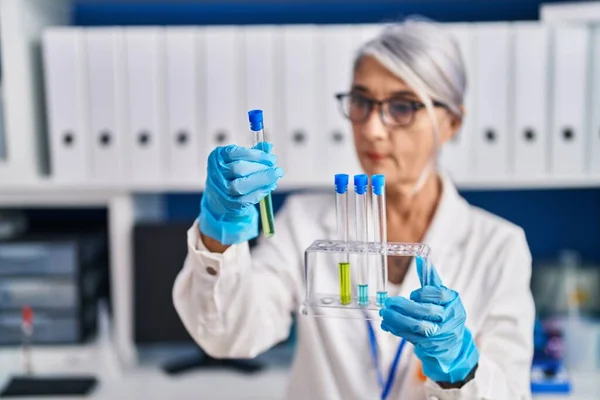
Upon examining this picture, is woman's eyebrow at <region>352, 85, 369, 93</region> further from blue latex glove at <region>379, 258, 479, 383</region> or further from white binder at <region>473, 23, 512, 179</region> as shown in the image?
white binder at <region>473, 23, 512, 179</region>

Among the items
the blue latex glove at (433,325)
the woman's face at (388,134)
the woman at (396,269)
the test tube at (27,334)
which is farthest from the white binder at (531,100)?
the test tube at (27,334)

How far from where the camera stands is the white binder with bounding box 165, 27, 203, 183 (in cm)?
154

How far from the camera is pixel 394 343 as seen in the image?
120 cm

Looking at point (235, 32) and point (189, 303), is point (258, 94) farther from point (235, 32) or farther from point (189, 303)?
point (189, 303)

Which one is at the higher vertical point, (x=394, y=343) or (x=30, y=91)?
(x=30, y=91)

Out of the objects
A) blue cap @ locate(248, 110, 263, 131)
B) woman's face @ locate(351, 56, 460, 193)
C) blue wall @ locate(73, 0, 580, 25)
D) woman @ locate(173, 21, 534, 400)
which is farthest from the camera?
blue wall @ locate(73, 0, 580, 25)

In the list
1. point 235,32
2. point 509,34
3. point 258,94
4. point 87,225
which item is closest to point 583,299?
point 509,34

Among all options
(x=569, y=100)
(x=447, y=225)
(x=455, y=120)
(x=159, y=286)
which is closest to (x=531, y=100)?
(x=569, y=100)

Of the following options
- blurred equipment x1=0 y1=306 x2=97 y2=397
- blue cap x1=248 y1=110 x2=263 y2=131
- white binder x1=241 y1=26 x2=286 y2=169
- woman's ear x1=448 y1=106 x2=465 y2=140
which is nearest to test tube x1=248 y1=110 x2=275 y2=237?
blue cap x1=248 y1=110 x2=263 y2=131

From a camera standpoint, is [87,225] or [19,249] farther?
[87,225]

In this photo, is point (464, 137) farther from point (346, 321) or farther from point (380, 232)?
point (380, 232)

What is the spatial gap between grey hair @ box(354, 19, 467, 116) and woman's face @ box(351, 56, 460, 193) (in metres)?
0.01

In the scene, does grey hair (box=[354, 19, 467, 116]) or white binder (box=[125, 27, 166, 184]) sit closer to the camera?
grey hair (box=[354, 19, 467, 116])

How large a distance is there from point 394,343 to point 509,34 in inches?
30.9
